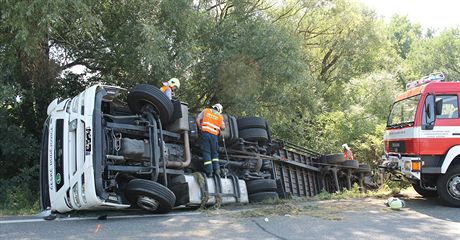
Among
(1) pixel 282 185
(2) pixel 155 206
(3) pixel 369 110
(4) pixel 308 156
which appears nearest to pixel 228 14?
(4) pixel 308 156

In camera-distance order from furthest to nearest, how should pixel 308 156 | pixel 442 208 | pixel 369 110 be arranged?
pixel 369 110 < pixel 308 156 < pixel 442 208

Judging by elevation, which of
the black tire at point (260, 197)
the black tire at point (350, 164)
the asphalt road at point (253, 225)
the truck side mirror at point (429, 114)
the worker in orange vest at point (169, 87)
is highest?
the worker in orange vest at point (169, 87)

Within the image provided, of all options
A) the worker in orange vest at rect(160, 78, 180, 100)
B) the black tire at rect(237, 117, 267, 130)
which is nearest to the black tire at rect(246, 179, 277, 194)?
the black tire at rect(237, 117, 267, 130)

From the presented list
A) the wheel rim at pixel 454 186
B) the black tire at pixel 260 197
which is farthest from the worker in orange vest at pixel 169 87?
the wheel rim at pixel 454 186

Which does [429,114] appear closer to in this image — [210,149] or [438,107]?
[438,107]

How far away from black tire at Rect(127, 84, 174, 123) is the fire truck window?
205 inches

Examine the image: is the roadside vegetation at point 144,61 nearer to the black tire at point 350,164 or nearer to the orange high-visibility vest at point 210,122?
the orange high-visibility vest at point 210,122

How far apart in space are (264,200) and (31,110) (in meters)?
6.03

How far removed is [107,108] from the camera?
24.3 ft

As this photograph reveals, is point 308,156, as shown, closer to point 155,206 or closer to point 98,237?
point 155,206

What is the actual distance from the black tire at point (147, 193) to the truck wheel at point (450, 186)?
5.25 metres

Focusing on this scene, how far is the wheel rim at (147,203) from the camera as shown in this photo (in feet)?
21.9

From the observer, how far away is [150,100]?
7340 millimetres

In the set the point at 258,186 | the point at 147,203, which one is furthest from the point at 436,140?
the point at 147,203
